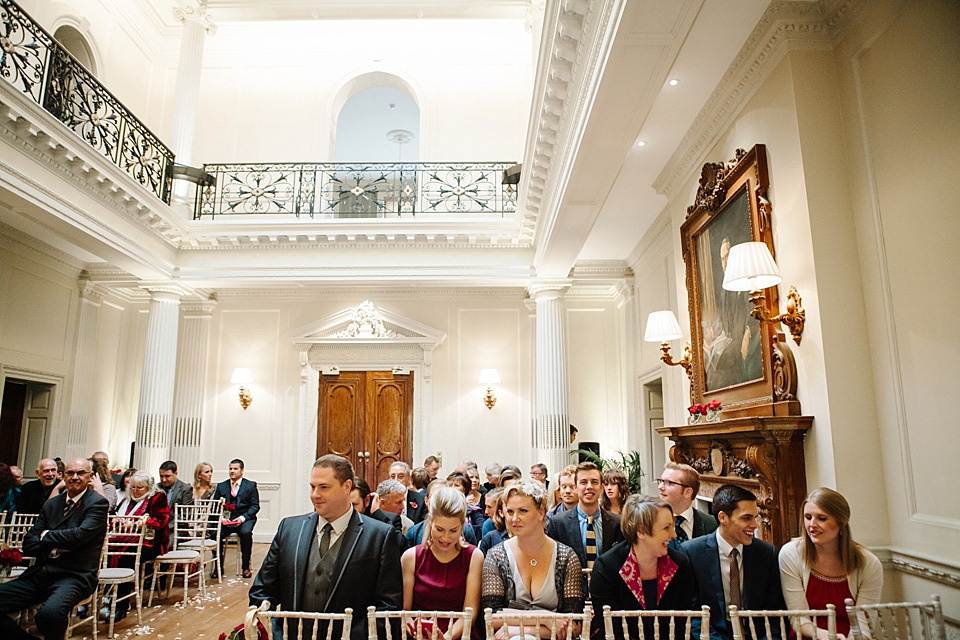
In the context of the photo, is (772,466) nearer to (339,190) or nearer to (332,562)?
(332,562)

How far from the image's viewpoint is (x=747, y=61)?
4402 mm

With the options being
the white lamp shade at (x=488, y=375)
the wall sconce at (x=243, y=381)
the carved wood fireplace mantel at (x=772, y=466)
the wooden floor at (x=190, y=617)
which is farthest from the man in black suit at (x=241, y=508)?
the carved wood fireplace mantel at (x=772, y=466)

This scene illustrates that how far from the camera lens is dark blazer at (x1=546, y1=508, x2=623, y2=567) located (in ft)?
11.1

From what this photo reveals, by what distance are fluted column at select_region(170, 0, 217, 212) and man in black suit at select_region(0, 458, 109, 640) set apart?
5066 mm

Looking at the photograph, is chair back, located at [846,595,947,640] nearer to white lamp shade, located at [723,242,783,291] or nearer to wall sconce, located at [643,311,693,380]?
white lamp shade, located at [723,242,783,291]

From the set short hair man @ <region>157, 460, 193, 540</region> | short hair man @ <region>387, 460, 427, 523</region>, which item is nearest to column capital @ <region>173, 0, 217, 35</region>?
short hair man @ <region>157, 460, 193, 540</region>

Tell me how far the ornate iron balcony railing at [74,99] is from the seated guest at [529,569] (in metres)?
5.76

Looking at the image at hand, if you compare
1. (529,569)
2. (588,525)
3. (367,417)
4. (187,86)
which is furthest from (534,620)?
(187,86)

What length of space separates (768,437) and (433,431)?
6.77m

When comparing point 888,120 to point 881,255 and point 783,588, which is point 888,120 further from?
point 783,588

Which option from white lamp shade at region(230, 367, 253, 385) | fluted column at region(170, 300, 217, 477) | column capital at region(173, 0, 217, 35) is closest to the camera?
column capital at region(173, 0, 217, 35)

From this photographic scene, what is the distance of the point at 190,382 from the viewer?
1001 cm

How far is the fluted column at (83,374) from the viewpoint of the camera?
942cm

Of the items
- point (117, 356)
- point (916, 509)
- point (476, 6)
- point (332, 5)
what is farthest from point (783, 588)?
point (117, 356)
